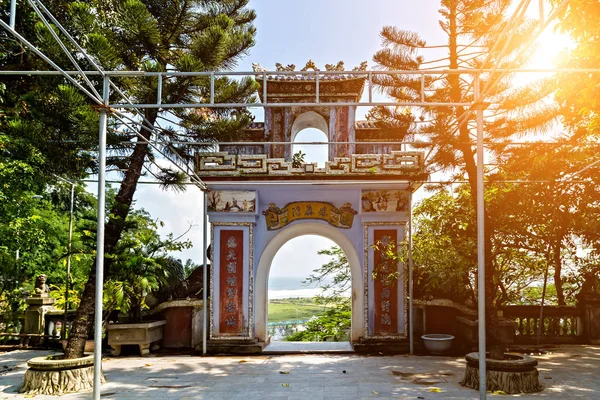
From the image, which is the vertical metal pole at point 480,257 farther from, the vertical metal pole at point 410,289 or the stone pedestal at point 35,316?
the stone pedestal at point 35,316

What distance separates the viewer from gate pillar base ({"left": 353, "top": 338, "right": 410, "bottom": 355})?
7.97 meters

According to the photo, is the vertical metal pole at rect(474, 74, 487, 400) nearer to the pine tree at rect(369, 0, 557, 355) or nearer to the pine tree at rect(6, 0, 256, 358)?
the pine tree at rect(369, 0, 557, 355)

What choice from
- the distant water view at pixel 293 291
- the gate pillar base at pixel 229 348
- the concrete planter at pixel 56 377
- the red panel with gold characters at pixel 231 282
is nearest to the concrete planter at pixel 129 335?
the gate pillar base at pixel 229 348

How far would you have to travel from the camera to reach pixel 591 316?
8477 millimetres

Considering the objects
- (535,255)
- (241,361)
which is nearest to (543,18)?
(535,255)

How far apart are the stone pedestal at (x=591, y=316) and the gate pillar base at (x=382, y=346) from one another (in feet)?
10.4

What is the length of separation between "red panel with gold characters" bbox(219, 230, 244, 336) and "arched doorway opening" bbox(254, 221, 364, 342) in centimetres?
35

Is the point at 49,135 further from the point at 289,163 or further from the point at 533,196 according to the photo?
the point at 533,196

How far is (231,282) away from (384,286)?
2.51 m

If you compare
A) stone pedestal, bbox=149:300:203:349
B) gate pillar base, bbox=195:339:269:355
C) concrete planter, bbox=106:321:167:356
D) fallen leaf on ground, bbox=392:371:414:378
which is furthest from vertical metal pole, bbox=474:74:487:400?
concrete planter, bbox=106:321:167:356

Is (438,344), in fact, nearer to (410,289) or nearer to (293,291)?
(410,289)

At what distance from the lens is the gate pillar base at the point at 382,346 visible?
7.97 metres

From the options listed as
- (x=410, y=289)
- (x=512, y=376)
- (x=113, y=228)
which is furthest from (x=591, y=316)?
A: (x=113, y=228)

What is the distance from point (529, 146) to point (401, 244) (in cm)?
240
